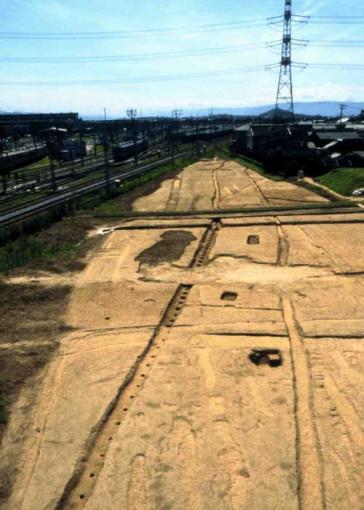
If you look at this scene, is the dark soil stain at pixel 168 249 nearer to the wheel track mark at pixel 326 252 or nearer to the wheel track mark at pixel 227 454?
the wheel track mark at pixel 326 252

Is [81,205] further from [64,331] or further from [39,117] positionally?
[39,117]

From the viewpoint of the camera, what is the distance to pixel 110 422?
7234 mm

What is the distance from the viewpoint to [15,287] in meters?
12.7

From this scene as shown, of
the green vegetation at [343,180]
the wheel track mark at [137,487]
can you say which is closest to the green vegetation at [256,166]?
the green vegetation at [343,180]

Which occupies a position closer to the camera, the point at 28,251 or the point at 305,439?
the point at 305,439

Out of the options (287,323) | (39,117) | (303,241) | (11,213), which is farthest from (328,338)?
(39,117)

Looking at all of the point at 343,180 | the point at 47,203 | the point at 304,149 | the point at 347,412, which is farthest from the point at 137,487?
the point at 304,149

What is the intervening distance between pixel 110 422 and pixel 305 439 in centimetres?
293

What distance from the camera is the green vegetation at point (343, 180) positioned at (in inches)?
1017

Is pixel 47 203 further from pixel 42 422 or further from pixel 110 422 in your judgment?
pixel 110 422

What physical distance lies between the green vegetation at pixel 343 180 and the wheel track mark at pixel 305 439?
1852cm

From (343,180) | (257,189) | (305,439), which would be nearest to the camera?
(305,439)

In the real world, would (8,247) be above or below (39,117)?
below

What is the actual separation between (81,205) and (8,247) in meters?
7.78
